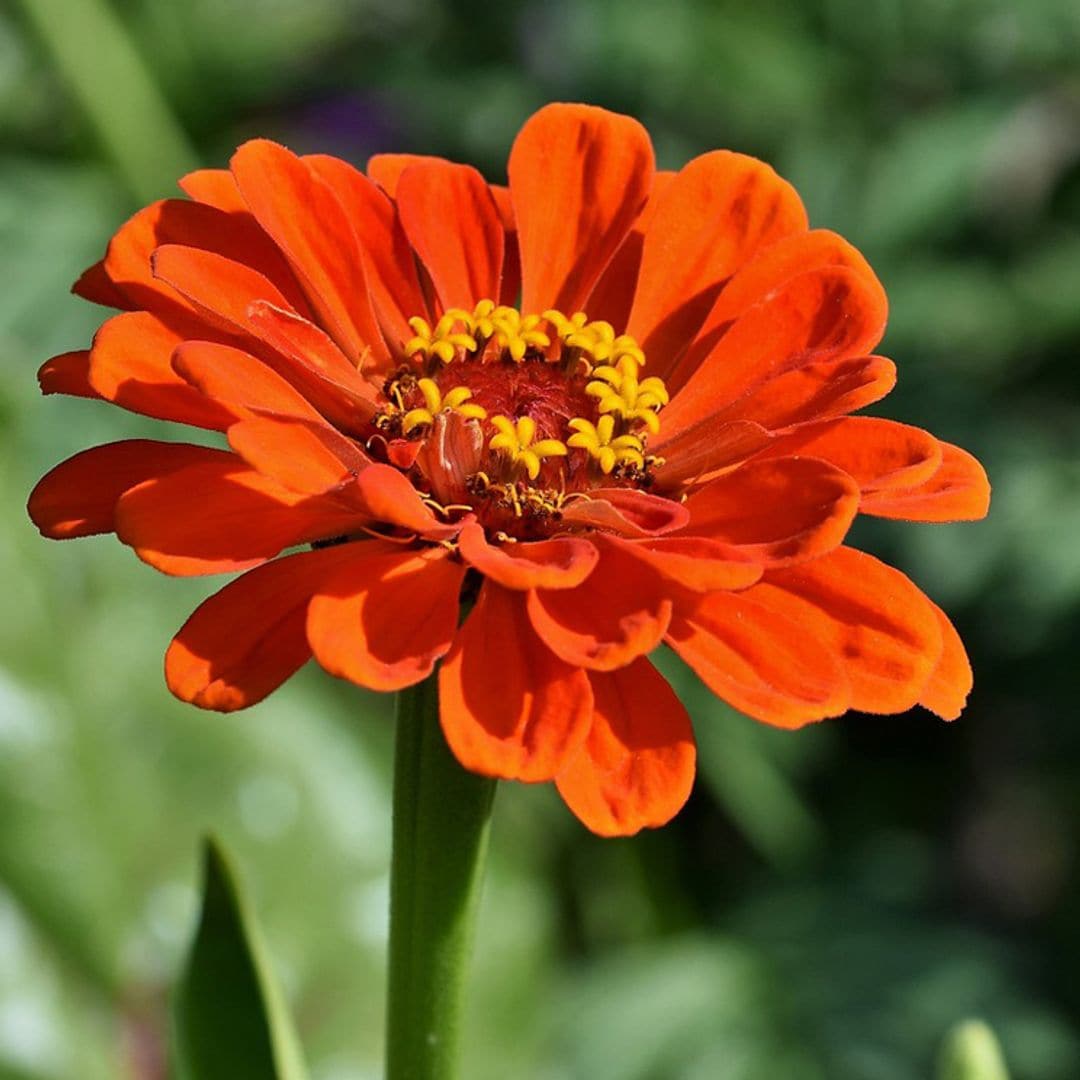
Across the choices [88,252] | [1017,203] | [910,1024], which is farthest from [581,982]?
[1017,203]

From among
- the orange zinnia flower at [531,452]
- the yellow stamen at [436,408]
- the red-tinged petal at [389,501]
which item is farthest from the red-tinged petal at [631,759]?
the yellow stamen at [436,408]

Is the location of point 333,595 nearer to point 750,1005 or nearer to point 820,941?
point 750,1005

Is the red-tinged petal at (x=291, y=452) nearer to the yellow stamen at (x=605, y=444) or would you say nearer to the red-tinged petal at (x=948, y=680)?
the yellow stamen at (x=605, y=444)

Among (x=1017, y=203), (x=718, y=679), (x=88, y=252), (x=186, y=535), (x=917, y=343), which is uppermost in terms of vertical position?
(x=186, y=535)

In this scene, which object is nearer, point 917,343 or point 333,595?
point 333,595

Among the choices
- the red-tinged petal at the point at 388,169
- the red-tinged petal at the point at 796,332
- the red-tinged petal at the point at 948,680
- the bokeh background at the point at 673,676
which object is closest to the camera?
the red-tinged petal at the point at 948,680

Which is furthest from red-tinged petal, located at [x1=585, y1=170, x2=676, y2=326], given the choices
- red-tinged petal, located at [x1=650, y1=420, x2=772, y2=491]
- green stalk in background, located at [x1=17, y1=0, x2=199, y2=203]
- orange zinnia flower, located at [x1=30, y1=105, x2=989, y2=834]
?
green stalk in background, located at [x1=17, y1=0, x2=199, y2=203]

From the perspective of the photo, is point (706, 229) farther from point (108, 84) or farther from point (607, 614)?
point (108, 84)
